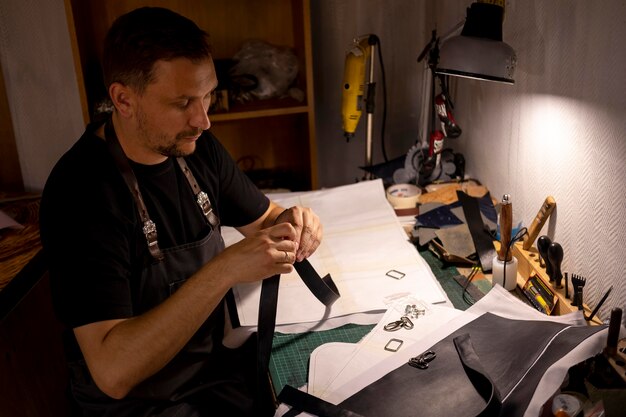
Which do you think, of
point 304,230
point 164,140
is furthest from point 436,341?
point 164,140

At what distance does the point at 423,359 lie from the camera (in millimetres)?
1128

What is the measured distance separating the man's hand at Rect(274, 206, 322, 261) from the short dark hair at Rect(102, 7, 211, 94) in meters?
0.44

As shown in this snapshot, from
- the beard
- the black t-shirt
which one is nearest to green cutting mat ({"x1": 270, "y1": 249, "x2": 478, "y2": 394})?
the black t-shirt

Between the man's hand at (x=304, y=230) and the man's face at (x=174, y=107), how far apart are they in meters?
0.30

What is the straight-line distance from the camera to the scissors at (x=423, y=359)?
44.0 inches

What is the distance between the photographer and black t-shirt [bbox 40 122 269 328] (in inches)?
43.3

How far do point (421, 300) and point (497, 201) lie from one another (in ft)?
2.07

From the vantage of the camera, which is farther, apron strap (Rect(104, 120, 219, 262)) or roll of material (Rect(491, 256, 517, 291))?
roll of material (Rect(491, 256, 517, 291))

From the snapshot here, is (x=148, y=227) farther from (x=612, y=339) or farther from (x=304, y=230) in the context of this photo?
(x=612, y=339)

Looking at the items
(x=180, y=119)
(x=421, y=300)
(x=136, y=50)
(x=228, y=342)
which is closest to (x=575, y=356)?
(x=421, y=300)

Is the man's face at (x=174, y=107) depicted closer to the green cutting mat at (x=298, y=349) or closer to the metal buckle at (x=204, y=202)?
the metal buckle at (x=204, y=202)

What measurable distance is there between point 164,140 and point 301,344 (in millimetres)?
527

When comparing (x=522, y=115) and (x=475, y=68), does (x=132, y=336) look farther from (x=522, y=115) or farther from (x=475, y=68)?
(x=522, y=115)

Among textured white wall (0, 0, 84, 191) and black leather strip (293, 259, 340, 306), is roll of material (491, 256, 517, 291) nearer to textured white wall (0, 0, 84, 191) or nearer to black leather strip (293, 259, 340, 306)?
black leather strip (293, 259, 340, 306)
